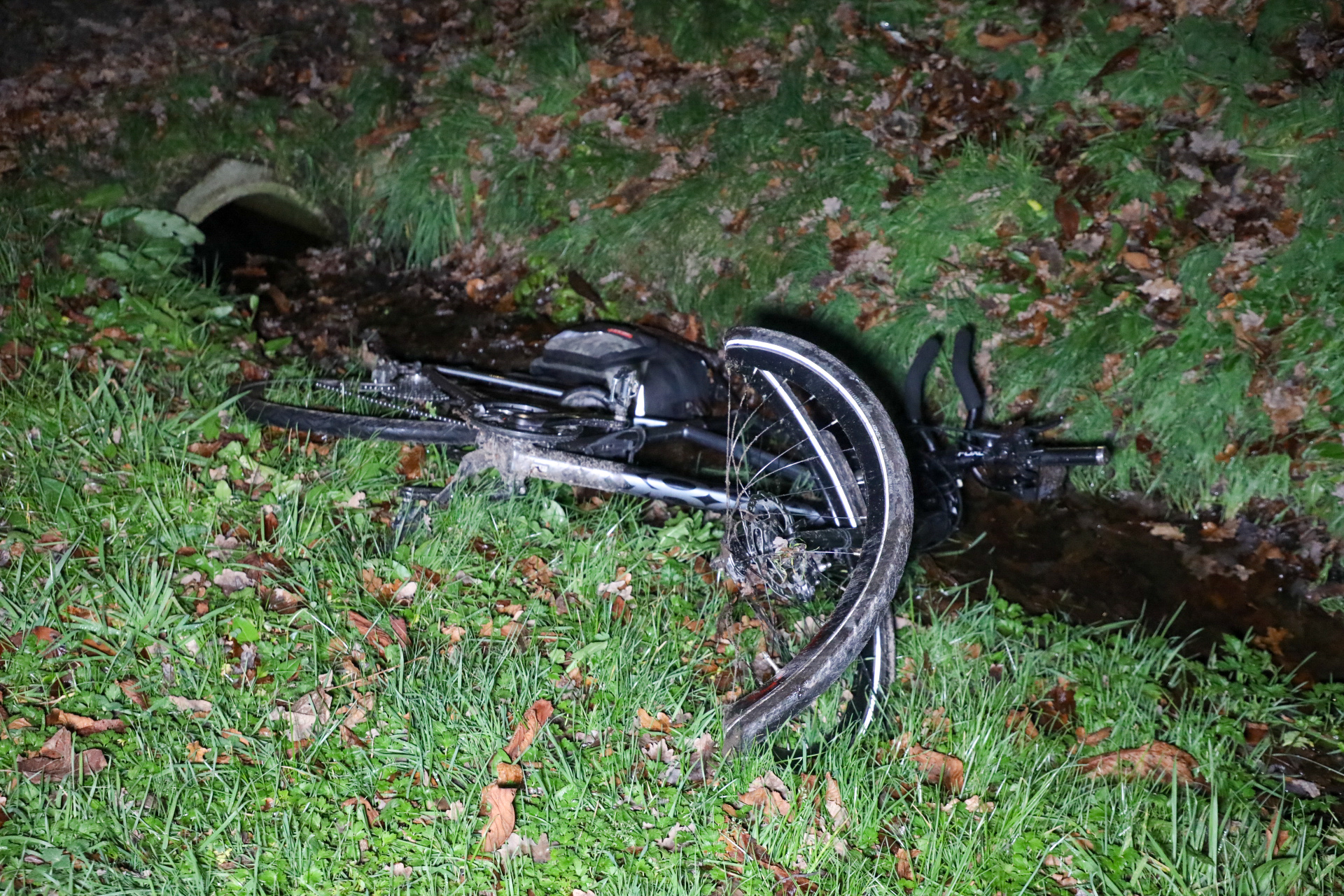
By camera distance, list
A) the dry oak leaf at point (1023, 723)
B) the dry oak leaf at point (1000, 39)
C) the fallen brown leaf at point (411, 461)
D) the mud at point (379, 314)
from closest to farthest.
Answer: the dry oak leaf at point (1023, 723), the fallen brown leaf at point (411, 461), the mud at point (379, 314), the dry oak leaf at point (1000, 39)

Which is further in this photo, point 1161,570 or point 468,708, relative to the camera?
point 1161,570

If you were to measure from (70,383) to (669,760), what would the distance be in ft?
12.2

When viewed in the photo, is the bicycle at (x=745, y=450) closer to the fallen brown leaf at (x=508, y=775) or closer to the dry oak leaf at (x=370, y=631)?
the dry oak leaf at (x=370, y=631)

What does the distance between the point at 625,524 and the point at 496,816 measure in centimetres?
186

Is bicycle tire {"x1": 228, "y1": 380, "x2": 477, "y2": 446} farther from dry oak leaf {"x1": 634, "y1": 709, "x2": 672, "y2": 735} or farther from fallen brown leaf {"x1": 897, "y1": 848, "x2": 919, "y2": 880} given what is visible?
fallen brown leaf {"x1": 897, "y1": 848, "x2": 919, "y2": 880}

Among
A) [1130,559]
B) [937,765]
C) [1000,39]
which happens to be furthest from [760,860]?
[1000,39]

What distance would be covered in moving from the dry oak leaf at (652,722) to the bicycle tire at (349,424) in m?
1.49

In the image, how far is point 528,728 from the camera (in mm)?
3395

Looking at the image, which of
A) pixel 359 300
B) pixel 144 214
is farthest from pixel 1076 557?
pixel 144 214

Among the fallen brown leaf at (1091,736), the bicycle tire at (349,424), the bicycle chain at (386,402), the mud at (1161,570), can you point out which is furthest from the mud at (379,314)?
the fallen brown leaf at (1091,736)

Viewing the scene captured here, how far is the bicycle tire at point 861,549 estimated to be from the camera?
3.03 meters

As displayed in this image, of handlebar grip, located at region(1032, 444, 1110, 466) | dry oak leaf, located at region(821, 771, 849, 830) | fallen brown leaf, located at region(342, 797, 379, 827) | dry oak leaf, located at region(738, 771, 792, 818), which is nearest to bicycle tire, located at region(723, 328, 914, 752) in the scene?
dry oak leaf, located at region(738, 771, 792, 818)

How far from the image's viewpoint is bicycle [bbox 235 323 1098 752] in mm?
3129

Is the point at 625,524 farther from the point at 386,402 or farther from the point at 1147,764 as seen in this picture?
the point at 1147,764
